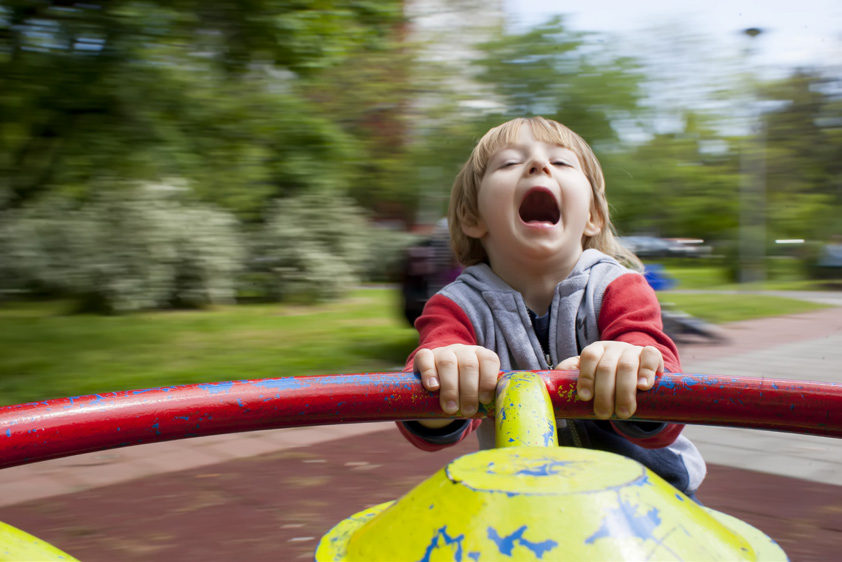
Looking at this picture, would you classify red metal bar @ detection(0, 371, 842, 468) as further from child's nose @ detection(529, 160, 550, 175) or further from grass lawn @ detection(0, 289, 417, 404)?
grass lawn @ detection(0, 289, 417, 404)

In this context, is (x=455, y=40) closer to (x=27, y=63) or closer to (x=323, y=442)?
(x=27, y=63)

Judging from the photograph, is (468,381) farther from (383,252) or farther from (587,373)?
(383,252)

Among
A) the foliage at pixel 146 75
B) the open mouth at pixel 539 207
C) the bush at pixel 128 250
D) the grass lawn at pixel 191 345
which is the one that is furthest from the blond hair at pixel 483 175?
the bush at pixel 128 250

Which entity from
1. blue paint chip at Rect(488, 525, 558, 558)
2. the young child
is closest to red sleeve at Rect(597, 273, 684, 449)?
the young child

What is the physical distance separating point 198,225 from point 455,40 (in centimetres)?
713

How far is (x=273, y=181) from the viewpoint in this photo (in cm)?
→ 1324

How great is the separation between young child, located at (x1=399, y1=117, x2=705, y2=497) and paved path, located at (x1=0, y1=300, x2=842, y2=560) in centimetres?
133

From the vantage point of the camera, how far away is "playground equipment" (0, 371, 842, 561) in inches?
17.3

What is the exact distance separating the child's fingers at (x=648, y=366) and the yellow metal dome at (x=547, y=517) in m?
0.29

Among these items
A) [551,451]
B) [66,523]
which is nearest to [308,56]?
[66,523]

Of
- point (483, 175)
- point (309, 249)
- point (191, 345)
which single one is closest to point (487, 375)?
point (483, 175)

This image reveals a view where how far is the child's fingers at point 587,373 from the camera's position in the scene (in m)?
0.79

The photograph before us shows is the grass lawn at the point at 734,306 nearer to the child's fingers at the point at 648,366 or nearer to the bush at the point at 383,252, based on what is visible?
the bush at the point at 383,252

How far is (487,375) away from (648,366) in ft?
0.54
